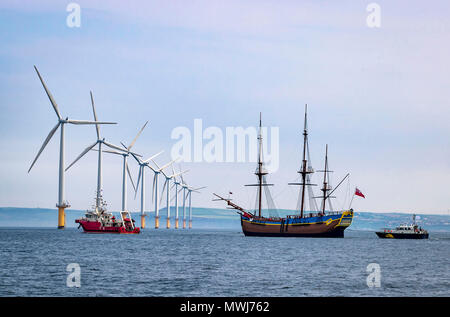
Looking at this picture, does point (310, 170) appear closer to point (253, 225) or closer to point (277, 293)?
point (253, 225)

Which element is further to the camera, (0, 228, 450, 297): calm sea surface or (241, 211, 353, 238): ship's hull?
(241, 211, 353, 238): ship's hull

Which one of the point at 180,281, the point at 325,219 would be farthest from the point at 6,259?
the point at 325,219

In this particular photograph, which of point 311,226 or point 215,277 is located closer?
point 215,277

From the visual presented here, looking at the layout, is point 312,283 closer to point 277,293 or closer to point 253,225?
point 277,293

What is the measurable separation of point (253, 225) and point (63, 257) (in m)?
104

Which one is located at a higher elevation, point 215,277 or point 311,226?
point 215,277

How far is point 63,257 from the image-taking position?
3809 inches

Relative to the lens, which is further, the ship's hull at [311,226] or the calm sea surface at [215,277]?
the ship's hull at [311,226]
